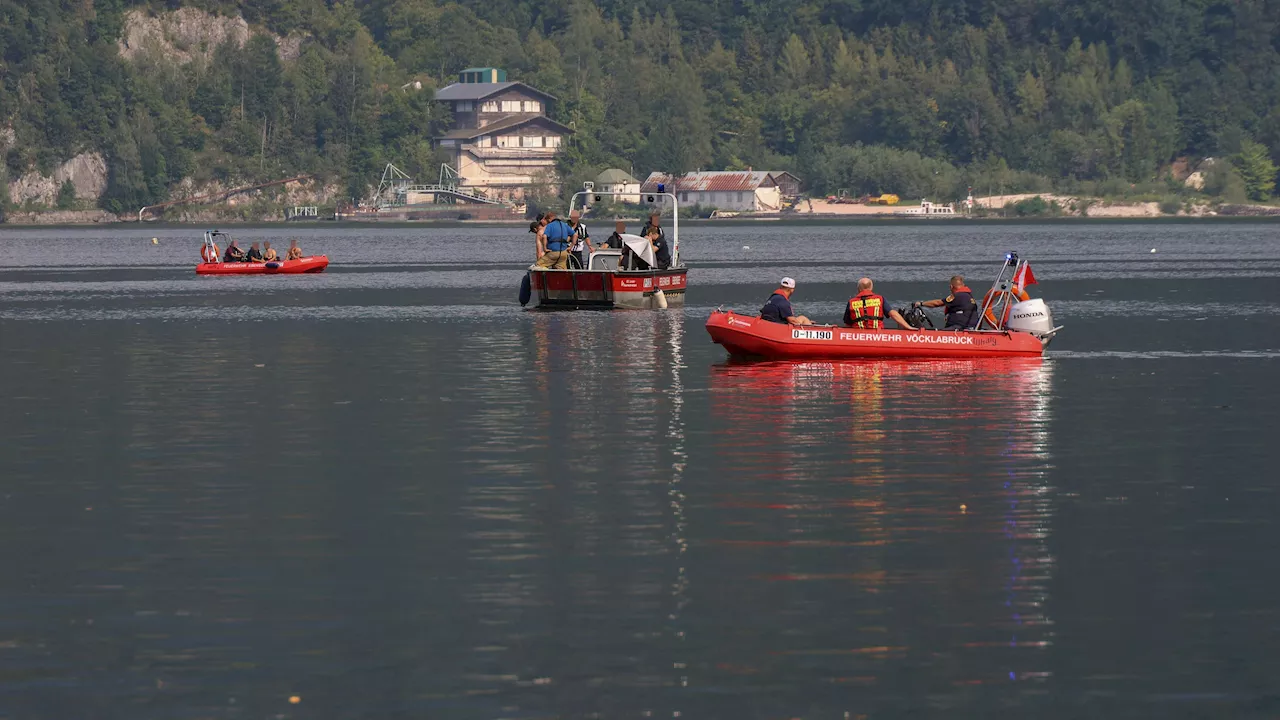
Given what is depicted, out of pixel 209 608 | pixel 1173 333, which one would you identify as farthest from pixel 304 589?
pixel 1173 333

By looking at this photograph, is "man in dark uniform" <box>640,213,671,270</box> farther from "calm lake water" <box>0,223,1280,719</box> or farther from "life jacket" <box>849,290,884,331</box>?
"life jacket" <box>849,290,884,331</box>

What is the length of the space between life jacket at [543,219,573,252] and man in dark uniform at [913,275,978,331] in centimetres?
1922

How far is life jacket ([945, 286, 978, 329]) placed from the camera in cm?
4225

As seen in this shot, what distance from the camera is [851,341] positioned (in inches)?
1619

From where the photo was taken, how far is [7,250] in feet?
488

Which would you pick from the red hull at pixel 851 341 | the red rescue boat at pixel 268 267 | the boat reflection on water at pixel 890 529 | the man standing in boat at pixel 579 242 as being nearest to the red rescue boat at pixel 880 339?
the red hull at pixel 851 341

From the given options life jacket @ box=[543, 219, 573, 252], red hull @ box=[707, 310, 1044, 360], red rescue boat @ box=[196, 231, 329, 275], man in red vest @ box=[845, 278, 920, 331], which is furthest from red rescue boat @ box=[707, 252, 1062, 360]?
red rescue boat @ box=[196, 231, 329, 275]

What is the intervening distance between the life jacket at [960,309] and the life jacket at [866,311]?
5.34 feet

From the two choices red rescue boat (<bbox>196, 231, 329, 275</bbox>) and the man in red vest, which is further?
red rescue boat (<bbox>196, 231, 329, 275</bbox>)

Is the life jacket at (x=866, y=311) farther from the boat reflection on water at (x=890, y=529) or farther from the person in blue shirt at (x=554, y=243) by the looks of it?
the person in blue shirt at (x=554, y=243)

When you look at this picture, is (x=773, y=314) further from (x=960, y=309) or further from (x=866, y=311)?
(x=960, y=309)

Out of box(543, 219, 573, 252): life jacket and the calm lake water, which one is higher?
box(543, 219, 573, 252): life jacket

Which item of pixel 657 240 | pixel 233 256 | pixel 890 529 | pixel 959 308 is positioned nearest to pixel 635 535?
pixel 890 529

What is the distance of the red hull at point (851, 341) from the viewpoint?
4119cm
